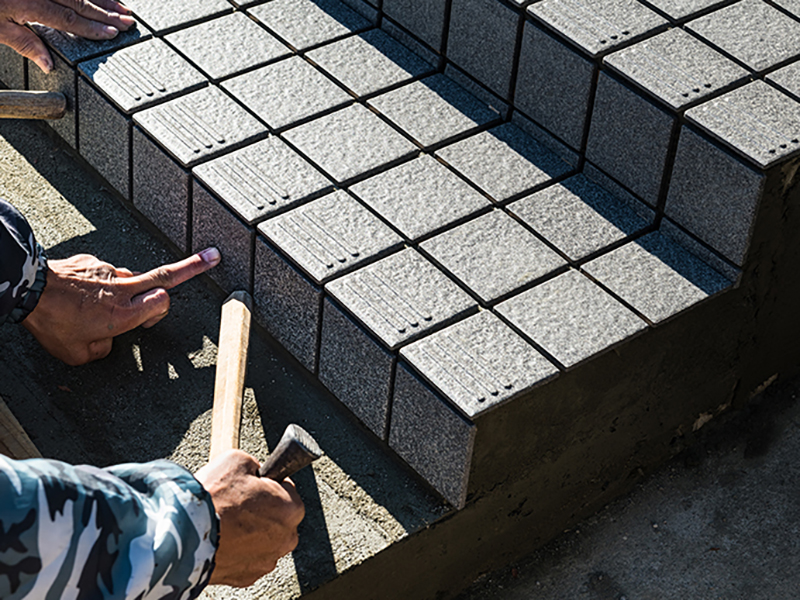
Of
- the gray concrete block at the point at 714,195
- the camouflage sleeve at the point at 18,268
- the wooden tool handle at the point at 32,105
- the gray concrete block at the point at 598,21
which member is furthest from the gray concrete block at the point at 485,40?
the camouflage sleeve at the point at 18,268

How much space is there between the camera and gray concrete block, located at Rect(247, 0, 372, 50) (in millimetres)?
4121

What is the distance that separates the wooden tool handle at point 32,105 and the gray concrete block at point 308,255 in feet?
3.78

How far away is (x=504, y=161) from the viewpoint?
3680 mm

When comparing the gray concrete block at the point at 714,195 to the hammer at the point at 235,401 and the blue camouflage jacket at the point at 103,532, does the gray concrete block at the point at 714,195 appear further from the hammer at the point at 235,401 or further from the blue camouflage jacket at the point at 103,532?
the blue camouflage jacket at the point at 103,532

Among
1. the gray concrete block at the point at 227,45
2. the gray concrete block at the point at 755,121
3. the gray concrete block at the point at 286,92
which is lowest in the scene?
the gray concrete block at the point at 286,92

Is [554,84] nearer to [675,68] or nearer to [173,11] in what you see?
[675,68]

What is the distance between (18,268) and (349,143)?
1.13 m

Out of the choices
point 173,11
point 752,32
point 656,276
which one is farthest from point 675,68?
point 173,11

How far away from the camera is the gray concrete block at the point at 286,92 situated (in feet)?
12.5

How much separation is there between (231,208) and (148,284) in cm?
37

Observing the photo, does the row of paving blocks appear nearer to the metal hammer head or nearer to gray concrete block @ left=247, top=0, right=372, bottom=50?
gray concrete block @ left=247, top=0, right=372, bottom=50

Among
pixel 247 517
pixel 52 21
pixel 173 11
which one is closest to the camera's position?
pixel 247 517

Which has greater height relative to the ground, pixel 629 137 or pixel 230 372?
pixel 629 137

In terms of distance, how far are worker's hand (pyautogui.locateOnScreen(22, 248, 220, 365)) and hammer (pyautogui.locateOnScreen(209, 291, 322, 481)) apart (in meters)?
0.21
